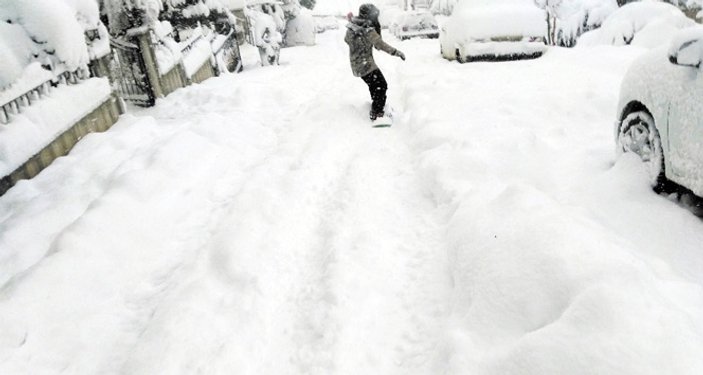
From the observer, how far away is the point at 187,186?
14.2 feet

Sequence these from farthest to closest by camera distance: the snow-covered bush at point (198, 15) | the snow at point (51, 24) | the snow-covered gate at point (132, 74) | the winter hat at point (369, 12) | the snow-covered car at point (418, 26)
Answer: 1. the snow-covered car at point (418, 26)
2. the snow-covered bush at point (198, 15)
3. the snow-covered gate at point (132, 74)
4. the winter hat at point (369, 12)
5. the snow at point (51, 24)

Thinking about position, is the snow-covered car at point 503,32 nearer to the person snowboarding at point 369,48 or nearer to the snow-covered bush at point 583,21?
the person snowboarding at point 369,48

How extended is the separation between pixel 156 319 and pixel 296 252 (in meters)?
1.00

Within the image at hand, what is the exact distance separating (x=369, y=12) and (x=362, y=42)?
419 millimetres

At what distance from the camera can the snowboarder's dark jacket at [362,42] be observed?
20.7ft

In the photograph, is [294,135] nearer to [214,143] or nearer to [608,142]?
[214,143]

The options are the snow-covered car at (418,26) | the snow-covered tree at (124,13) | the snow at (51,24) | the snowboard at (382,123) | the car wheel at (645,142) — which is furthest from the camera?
the snow-covered car at (418,26)

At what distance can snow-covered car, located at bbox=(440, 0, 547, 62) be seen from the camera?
9648 mm

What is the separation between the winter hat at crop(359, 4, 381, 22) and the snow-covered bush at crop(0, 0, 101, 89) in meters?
3.69

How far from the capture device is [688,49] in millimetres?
2777

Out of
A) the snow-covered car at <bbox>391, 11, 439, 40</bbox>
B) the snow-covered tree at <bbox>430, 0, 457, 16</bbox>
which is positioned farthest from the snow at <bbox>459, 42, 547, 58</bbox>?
the snow-covered tree at <bbox>430, 0, 457, 16</bbox>

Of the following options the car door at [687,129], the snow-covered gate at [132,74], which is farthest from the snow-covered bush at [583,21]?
the car door at [687,129]

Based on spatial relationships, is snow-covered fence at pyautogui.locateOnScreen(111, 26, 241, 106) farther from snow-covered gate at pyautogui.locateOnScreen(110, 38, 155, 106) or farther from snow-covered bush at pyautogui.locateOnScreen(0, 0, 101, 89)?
snow-covered bush at pyautogui.locateOnScreen(0, 0, 101, 89)

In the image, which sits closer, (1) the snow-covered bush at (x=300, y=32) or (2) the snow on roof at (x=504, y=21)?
(2) the snow on roof at (x=504, y=21)
